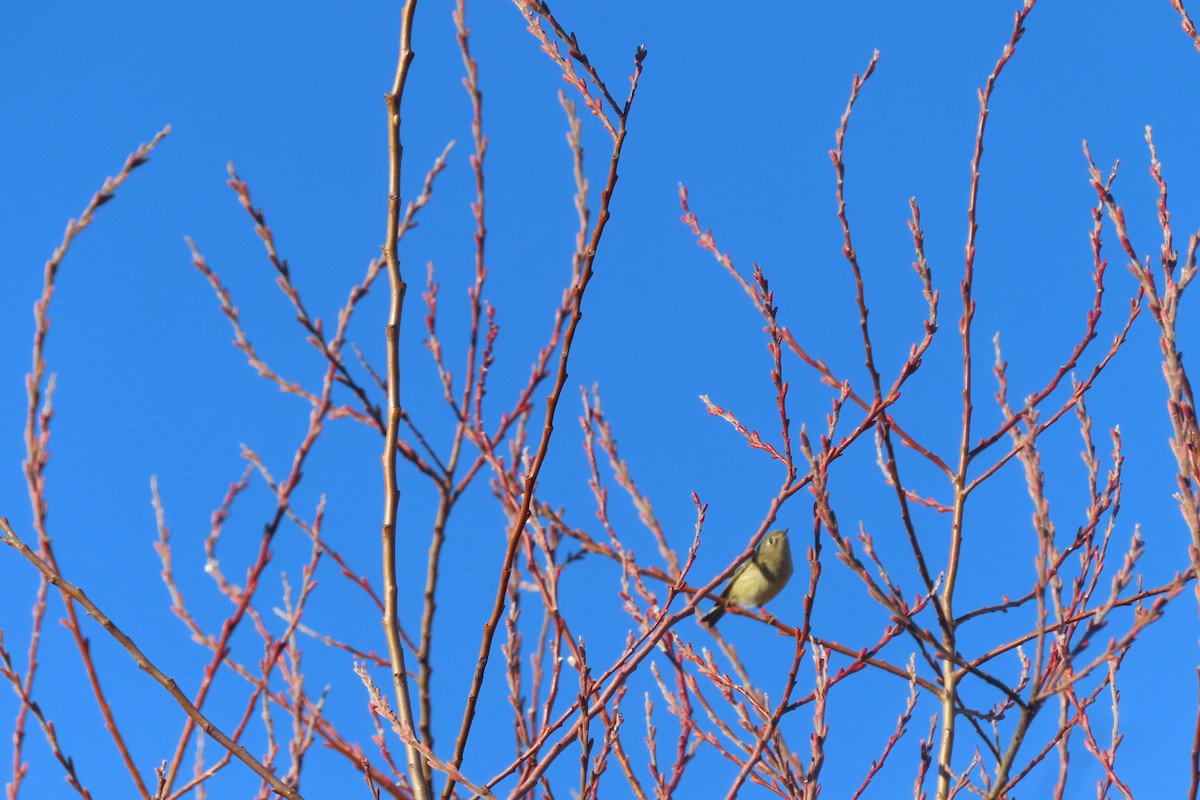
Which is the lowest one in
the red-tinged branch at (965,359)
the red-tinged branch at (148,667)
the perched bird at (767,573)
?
the red-tinged branch at (148,667)

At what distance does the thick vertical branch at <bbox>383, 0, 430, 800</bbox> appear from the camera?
2.00 metres

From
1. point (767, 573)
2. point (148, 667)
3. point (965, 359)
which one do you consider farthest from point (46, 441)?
point (767, 573)

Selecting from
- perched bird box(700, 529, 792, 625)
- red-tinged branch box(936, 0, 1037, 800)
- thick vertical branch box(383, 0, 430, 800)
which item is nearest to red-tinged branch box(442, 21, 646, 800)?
thick vertical branch box(383, 0, 430, 800)

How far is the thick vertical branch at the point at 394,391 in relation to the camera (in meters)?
A: 2.00

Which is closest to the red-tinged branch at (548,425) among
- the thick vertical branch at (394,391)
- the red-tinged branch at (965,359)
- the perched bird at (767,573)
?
the thick vertical branch at (394,391)

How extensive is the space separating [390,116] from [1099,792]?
9.83 ft

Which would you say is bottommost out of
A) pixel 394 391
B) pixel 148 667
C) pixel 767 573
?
pixel 148 667

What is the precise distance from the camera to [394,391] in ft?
6.60

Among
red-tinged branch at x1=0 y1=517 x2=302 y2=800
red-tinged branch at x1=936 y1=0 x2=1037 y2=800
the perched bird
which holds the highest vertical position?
the perched bird

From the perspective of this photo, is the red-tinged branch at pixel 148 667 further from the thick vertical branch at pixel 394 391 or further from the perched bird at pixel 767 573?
the perched bird at pixel 767 573

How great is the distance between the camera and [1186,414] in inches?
83.0

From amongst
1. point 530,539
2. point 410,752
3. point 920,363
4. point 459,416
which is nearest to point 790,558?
point 459,416

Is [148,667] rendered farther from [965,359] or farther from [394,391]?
[965,359]

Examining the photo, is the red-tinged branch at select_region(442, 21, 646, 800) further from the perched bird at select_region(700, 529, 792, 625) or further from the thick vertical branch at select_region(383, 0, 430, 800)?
the perched bird at select_region(700, 529, 792, 625)
